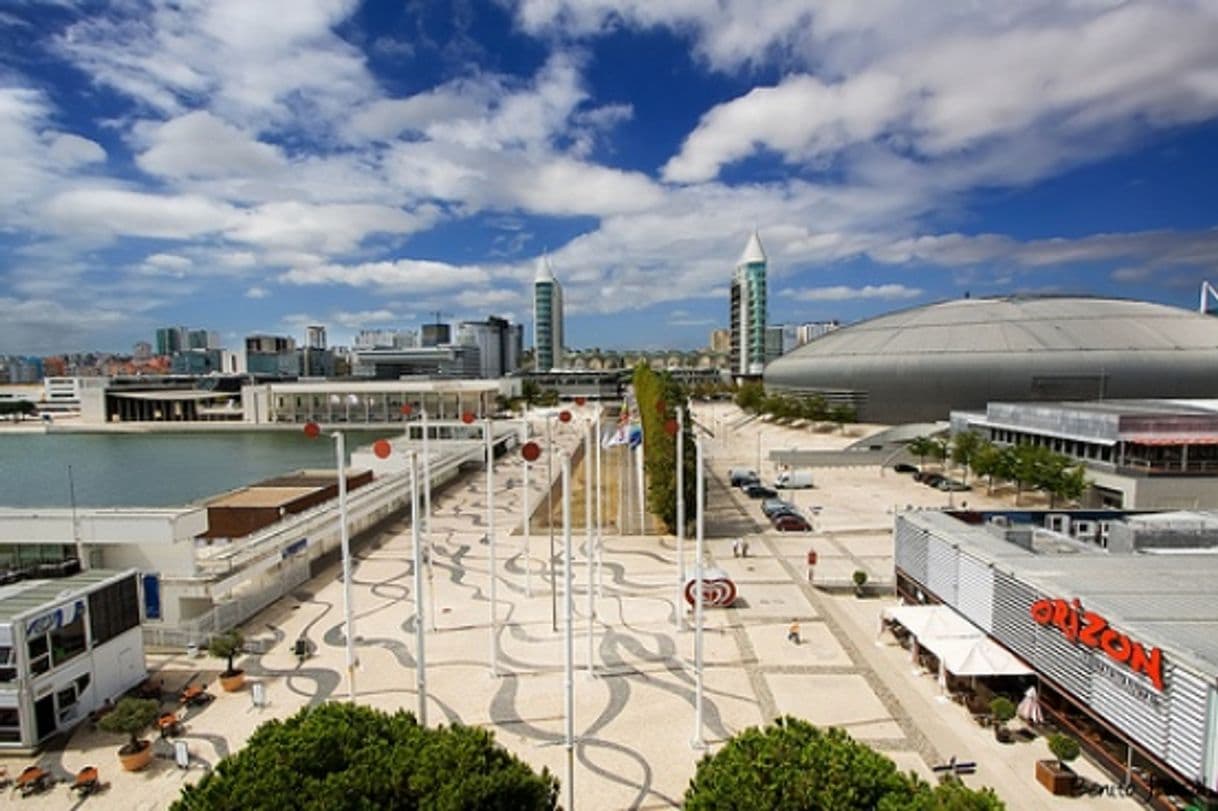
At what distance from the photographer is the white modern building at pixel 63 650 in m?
14.6

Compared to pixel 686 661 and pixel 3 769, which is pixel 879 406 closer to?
pixel 686 661

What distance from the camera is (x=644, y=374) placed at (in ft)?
193

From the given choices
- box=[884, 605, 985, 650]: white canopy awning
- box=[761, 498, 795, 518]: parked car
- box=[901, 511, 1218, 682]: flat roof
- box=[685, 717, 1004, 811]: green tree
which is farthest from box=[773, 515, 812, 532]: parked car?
box=[685, 717, 1004, 811]: green tree

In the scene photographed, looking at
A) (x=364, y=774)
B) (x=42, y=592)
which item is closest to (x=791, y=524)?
(x=364, y=774)

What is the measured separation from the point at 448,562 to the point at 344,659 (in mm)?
10535

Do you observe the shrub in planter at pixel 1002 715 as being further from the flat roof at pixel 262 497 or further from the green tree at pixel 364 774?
the flat roof at pixel 262 497

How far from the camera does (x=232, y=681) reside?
691 inches

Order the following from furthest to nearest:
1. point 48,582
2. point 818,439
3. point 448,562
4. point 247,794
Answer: point 818,439 < point 448,562 < point 48,582 < point 247,794

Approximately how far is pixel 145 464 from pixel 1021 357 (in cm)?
10564

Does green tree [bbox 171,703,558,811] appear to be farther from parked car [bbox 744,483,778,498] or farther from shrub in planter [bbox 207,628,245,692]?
parked car [bbox 744,483,778,498]

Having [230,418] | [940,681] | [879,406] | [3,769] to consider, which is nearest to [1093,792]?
[940,681]

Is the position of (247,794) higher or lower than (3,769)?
higher

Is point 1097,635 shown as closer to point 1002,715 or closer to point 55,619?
point 1002,715

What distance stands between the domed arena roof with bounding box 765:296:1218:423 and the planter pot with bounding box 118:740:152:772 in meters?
82.6
